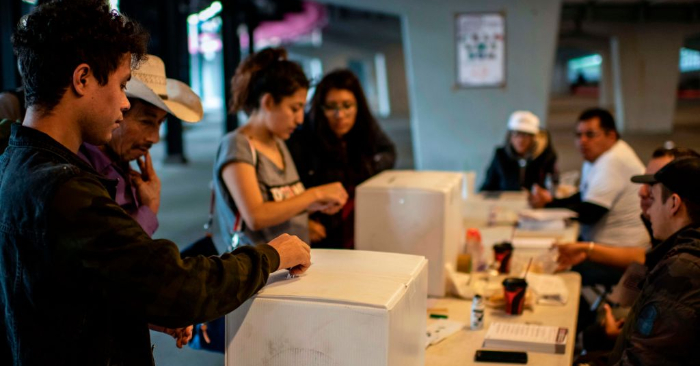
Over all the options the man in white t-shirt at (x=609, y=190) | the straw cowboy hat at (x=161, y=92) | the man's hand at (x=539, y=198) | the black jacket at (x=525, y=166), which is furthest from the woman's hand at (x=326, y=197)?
the black jacket at (x=525, y=166)

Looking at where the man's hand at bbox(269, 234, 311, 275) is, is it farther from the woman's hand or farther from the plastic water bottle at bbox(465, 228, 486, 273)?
the plastic water bottle at bbox(465, 228, 486, 273)

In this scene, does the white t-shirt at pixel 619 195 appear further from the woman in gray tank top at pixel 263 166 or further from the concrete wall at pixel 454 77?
the concrete wall at pixel 454 77

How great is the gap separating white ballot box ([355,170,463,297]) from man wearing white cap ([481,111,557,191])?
3.11 meters

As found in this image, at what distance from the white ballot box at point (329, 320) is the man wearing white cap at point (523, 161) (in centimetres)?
436

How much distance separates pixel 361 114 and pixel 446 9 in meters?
5.92

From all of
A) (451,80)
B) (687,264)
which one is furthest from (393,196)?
(451,80)

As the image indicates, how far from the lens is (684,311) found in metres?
1.94

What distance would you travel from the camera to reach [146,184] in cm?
230

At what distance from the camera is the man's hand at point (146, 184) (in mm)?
2258

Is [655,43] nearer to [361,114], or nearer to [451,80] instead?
[451,80]

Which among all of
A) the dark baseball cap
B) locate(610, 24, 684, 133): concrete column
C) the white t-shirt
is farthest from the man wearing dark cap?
locate(610, 24, 684, 133): concrete column

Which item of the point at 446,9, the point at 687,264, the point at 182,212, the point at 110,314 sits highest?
the point at 446,9

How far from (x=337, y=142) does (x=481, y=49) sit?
608cm

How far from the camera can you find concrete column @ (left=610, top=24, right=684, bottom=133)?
55.4ft
